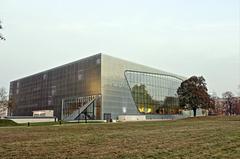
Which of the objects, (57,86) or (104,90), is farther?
(57,86)

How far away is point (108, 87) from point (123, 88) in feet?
15.5

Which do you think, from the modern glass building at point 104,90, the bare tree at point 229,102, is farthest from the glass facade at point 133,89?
the bare tree at point 229,102

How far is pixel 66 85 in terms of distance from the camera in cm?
7931

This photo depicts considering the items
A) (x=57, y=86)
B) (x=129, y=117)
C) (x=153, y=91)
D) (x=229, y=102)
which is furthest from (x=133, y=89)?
(x=229, y=102)

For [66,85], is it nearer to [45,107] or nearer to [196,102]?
[45,107]

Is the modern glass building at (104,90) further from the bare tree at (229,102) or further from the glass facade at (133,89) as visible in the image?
the bare tree at (229,102)

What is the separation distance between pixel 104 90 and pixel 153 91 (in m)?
18.6

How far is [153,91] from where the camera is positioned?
80125 mm

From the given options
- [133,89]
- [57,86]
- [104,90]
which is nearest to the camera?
[104,90]

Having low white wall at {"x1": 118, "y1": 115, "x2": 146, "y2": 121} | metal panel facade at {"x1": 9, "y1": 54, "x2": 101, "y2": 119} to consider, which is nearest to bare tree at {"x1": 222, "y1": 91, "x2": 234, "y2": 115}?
low white wall at {"x1": 118, "y1": 115, "x2": 146, "y2": 121}

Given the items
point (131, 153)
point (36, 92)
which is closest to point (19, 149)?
point (131, 153)

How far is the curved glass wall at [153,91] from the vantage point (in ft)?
243

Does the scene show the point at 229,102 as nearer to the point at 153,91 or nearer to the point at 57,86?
the point at 153,91

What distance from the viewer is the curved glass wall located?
74.1 meters
